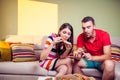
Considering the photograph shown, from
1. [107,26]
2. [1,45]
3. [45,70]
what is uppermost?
[107,26]

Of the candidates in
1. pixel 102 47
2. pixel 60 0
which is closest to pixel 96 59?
pixel 102 47

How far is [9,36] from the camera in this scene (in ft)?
10.0

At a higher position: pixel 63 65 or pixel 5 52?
pixel 5 52

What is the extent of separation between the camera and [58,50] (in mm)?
2482

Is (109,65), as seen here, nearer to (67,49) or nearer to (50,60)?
(67,49)

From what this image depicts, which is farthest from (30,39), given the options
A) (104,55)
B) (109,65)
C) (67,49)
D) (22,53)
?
(109,65)

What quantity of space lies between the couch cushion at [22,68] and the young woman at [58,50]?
0.24 feet

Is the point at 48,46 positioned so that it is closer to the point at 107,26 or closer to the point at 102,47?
the point at 102,47

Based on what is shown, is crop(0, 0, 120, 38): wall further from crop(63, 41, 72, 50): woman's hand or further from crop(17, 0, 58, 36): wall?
crop(63, 41, 72, 50): woman's hand

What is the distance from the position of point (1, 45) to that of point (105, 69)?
137 centimetres

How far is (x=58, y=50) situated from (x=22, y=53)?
20.6 inches

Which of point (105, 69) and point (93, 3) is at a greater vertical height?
point (93, 3)

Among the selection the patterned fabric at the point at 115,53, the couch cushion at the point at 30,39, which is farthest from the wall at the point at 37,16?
the patterned fabric at the point at 115,53

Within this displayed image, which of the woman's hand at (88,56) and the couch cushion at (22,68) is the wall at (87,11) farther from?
the couch cushion at (22,68)
